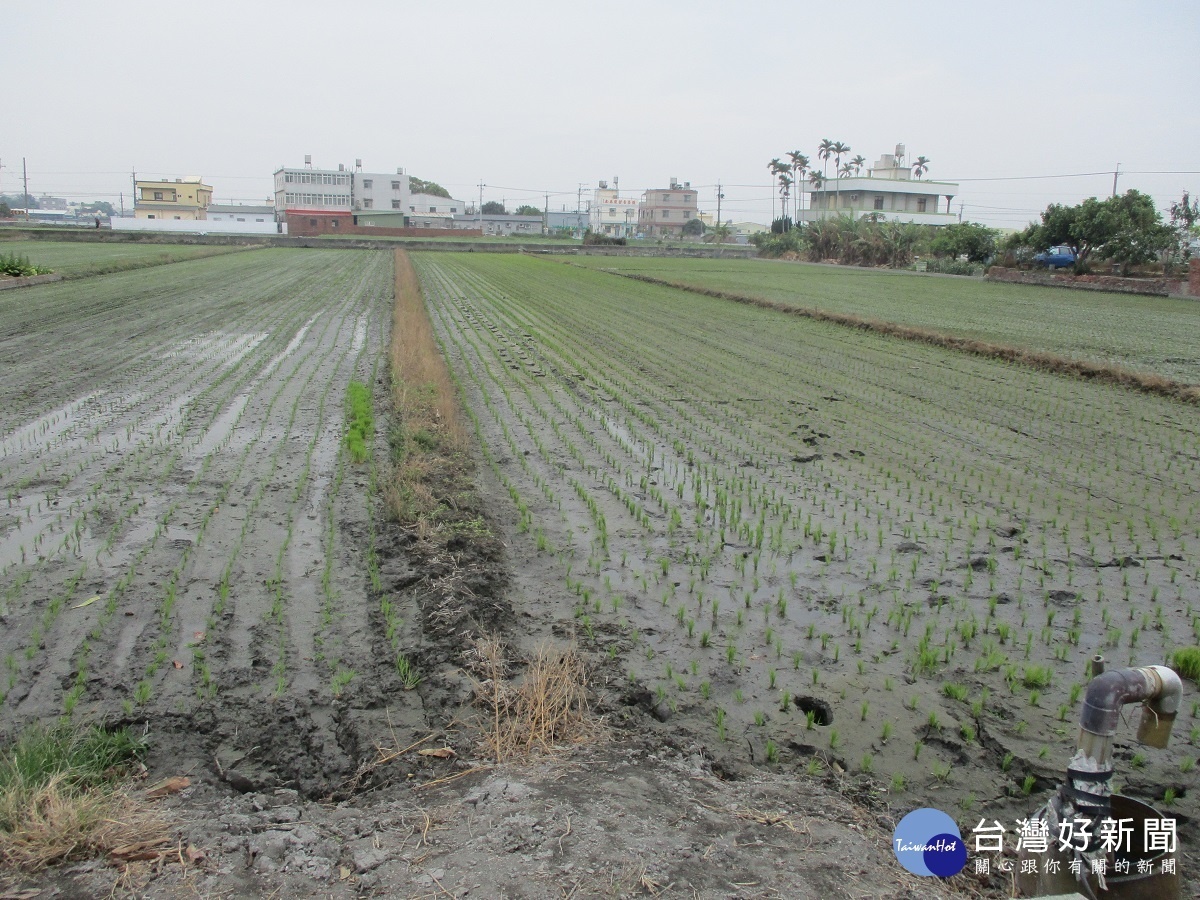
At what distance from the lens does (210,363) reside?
1314cm

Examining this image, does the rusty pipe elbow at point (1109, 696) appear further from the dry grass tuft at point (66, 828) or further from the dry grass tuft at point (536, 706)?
the dry grass tuft at point (66, 828)

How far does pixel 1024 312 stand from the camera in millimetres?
23516

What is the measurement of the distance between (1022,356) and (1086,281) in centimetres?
2388

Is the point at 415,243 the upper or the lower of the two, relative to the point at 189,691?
upper

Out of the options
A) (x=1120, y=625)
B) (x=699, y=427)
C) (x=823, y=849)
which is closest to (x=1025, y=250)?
(x=699, y=427)

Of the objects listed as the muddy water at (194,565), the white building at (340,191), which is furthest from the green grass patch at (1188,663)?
the white building at (340,191)

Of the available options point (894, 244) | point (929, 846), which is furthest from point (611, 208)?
point (929, 846)

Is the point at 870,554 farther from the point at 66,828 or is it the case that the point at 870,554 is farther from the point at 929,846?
the point at 66,828

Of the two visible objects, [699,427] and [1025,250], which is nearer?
[699,427]

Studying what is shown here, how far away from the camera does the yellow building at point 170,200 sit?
9788 cm

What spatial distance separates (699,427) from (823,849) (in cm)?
687

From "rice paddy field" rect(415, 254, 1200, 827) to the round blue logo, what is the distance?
326 mm

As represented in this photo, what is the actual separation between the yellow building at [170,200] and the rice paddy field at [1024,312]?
80.8 metres

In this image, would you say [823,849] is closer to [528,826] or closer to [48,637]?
[528,826]
